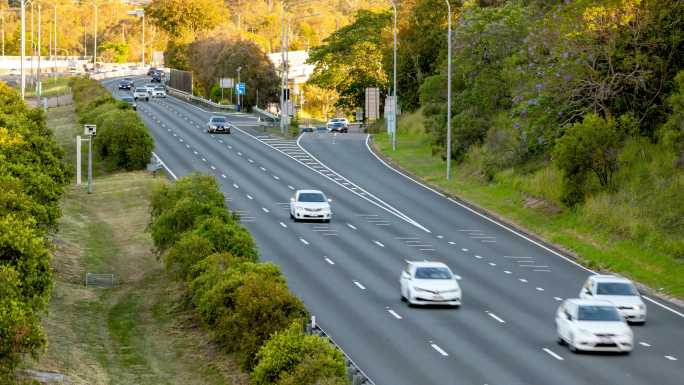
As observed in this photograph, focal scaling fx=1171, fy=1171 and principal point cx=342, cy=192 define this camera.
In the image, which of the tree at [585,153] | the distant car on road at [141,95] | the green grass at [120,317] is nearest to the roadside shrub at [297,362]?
the green grass at [120,317]

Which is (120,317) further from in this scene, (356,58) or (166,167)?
(356,58)

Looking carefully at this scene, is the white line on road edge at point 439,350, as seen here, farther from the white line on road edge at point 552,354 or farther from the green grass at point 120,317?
the green grass at point 120,317

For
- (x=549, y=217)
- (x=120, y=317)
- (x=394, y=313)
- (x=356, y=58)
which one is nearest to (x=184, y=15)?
(x=356, y=58)

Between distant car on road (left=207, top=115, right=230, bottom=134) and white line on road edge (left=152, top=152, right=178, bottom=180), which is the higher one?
distant car on road (left=207, top=115, right=230, bottom=134)

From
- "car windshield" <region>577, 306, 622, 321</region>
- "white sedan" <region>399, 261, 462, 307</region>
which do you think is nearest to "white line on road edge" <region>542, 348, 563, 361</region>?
"car windshield" <region>577, 306, 622, 321</region>

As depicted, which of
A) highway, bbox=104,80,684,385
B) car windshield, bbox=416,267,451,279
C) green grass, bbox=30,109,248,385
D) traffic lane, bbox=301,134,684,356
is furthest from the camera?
car windshield, bbox=416,267,451,279

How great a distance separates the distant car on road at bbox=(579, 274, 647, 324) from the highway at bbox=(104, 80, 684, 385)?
427 millimetres

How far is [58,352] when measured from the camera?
97.3ft

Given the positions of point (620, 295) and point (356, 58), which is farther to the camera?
point (356, 58)

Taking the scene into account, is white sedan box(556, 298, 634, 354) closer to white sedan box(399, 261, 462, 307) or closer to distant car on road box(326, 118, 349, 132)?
white sedan box(399, 261, 462, 307)

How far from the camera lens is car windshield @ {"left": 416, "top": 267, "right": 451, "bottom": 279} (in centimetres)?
3691

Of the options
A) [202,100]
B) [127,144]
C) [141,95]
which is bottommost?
[127,144]

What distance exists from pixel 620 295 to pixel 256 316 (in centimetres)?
1220

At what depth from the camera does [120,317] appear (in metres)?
36.1
